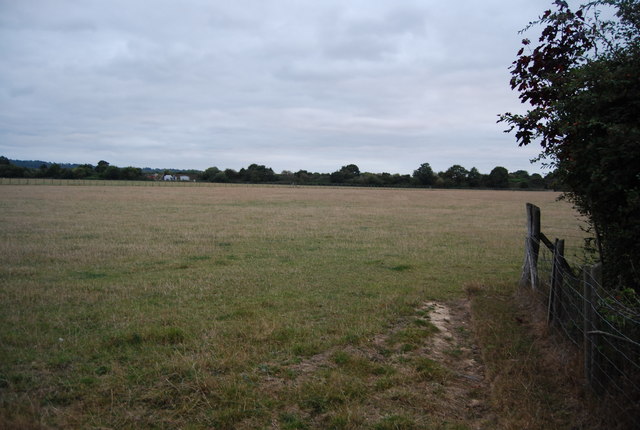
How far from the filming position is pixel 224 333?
21.4 feet

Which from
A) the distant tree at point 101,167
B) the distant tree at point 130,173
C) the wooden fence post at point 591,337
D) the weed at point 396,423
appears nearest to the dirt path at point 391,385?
the weed at point 396,423

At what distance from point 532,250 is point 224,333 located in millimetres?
6264

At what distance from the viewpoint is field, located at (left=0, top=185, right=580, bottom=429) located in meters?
4.48

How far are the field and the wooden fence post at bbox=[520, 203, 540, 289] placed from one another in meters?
1.01

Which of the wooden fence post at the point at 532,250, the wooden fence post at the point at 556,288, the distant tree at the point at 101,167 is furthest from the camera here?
the distant tree at the point at 101,167

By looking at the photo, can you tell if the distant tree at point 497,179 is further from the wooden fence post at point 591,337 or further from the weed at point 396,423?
the weed at point 396,423

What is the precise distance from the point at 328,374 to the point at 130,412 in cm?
218

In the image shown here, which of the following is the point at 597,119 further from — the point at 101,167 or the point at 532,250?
the point at 101,167

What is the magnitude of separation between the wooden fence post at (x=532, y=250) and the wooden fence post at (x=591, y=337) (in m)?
3.76

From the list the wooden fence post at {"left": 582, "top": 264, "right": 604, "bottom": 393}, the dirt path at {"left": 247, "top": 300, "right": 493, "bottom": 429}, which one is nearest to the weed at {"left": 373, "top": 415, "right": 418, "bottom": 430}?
the dirt path at {"left": 247, "top": 300, "right": 493, "bottom": 429}

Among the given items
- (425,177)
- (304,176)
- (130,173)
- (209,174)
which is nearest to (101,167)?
(130,173)

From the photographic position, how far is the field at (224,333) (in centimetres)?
448

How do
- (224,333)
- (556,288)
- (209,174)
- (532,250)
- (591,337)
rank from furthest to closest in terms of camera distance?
(209,174) → (532,250) → (556,288) → (224,333) → (591,337)

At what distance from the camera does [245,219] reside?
25375mm
